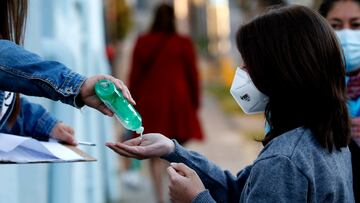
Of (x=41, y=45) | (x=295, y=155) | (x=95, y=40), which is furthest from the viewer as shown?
(x=95, y=40)

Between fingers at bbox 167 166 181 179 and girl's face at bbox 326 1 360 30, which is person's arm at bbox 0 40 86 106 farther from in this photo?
girl's face at bbox 326 1 360 30

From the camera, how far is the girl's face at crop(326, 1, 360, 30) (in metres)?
2.98

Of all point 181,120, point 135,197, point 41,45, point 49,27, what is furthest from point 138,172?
point 41,45

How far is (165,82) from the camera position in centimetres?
606

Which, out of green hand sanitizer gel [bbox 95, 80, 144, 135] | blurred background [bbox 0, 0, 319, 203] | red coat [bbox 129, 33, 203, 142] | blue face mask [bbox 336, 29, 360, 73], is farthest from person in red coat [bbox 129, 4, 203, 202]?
green hand sanitizer gel [bbox 95, 80, 144, 135]

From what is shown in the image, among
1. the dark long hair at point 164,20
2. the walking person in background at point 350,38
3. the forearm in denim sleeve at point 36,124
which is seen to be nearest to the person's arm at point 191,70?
the dark long hair at point 164,20

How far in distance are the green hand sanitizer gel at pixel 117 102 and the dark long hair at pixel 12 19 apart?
43 centimetres

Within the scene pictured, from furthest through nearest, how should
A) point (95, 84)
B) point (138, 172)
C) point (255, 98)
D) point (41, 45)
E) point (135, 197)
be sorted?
point (138, 172), point (135, 197), point (41, 45), point (255, 98), point (95, 84)

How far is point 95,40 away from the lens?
5.98 m

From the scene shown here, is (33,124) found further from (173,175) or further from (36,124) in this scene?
(173,175)

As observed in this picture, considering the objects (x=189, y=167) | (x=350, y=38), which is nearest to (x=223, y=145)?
(x=350, y=38)

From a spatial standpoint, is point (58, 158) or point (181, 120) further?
point (181, 120)

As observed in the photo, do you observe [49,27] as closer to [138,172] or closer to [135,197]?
[135,197]

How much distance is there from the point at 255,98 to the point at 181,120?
13.7 ft
